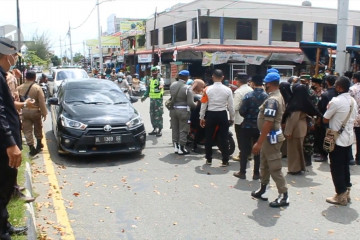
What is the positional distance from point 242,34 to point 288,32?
15.7ft

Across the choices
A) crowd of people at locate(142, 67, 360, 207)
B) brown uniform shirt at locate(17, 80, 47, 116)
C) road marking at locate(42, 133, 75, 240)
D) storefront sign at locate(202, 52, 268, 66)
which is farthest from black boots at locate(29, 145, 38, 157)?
storefront sign at locate(202, 52, 268, 66)

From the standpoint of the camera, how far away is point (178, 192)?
19.0ft

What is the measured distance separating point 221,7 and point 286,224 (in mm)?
28701

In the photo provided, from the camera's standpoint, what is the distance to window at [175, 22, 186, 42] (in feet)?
116

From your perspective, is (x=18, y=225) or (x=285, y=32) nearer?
(x=18, y=225)

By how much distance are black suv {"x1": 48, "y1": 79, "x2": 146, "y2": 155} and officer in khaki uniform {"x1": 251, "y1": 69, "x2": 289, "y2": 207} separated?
310 cm

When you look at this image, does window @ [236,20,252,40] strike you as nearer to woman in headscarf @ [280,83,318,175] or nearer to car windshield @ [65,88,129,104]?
car windshield @ [65,88,129,104]

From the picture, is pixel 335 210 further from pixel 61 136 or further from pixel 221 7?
pixel 221 7

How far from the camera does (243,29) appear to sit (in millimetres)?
33312

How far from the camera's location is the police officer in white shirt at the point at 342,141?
5.30m

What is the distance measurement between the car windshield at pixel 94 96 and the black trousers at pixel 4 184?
15.9 feet

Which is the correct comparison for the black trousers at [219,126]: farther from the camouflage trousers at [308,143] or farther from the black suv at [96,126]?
the camouflage trousers at [308,143]

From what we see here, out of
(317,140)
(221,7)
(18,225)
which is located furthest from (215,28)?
(18,225)

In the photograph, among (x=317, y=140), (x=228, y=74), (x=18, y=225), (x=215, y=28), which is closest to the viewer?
(x=18, y=225)
